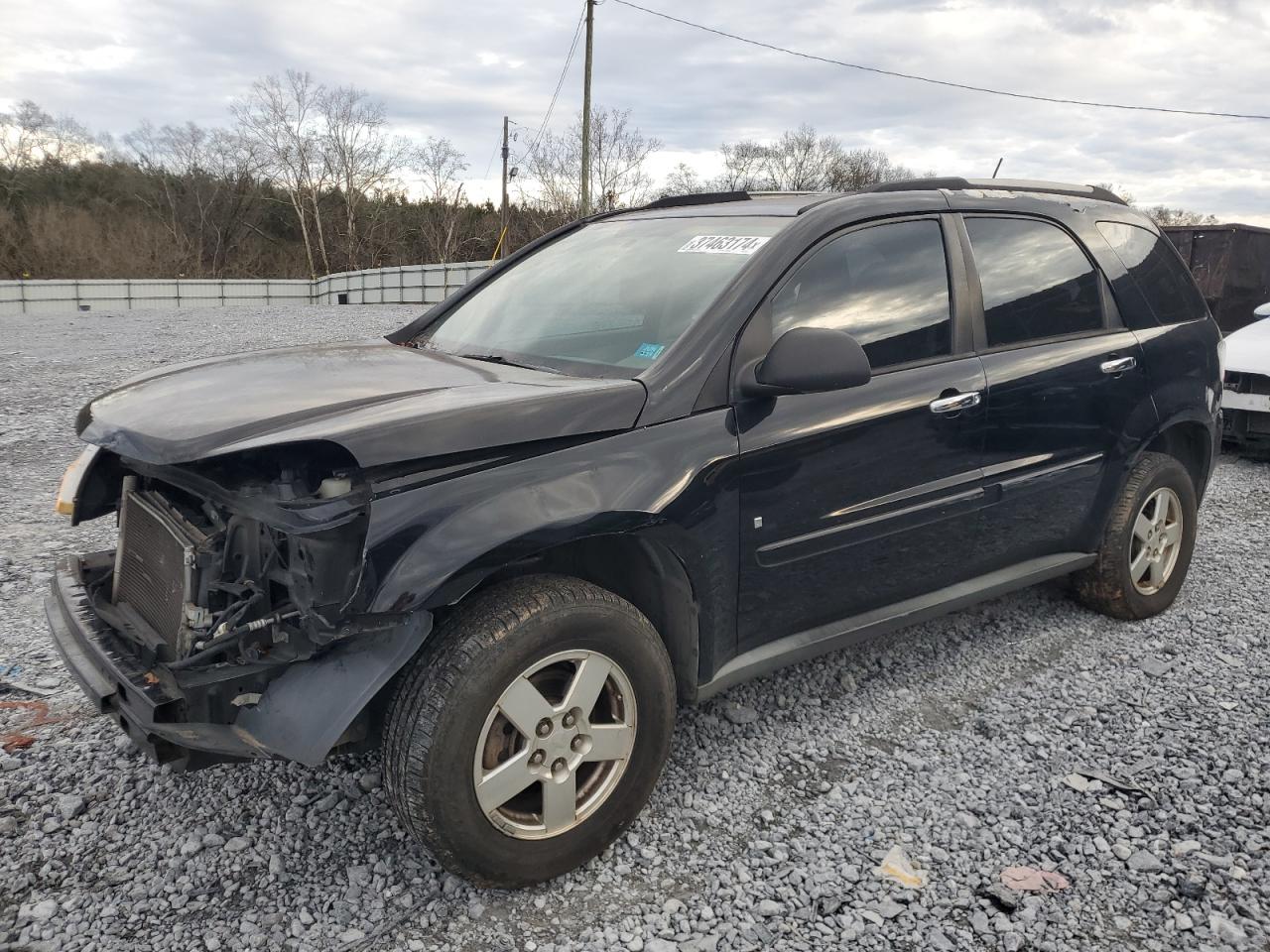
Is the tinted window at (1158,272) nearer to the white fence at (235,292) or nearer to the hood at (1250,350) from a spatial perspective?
the hood at (1250,350)

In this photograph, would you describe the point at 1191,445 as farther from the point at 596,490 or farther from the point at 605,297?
the point at 596,490

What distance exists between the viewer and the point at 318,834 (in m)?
2.68

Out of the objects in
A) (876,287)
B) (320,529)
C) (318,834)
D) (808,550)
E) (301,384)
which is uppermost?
(876,287)

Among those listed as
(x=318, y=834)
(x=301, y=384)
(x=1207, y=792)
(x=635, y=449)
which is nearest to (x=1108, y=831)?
(x=1207, y=792)

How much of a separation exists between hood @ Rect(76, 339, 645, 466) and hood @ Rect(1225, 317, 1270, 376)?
24.1 ft

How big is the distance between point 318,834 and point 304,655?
74 cm

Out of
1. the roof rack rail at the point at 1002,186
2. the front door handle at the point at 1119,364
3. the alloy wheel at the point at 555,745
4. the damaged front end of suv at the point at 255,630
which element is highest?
the roof rack rail at the point at 1002,186

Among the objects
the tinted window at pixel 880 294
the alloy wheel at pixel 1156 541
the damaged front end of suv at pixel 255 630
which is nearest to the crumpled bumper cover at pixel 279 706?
the damaged front end of suv at pixel 255 630

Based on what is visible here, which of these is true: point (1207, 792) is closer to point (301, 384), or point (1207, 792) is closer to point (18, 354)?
point (301, 384)

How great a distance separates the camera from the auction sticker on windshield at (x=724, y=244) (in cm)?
299

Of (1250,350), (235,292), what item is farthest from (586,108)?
(1250,350)

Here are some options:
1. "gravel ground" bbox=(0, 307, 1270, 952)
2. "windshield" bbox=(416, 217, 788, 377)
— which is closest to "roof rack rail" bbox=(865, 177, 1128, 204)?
"windshield" bbox=(416, 217, 788, 377)

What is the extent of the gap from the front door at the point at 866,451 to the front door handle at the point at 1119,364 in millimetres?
791

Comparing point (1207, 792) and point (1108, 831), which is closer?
point (1108, 831)
